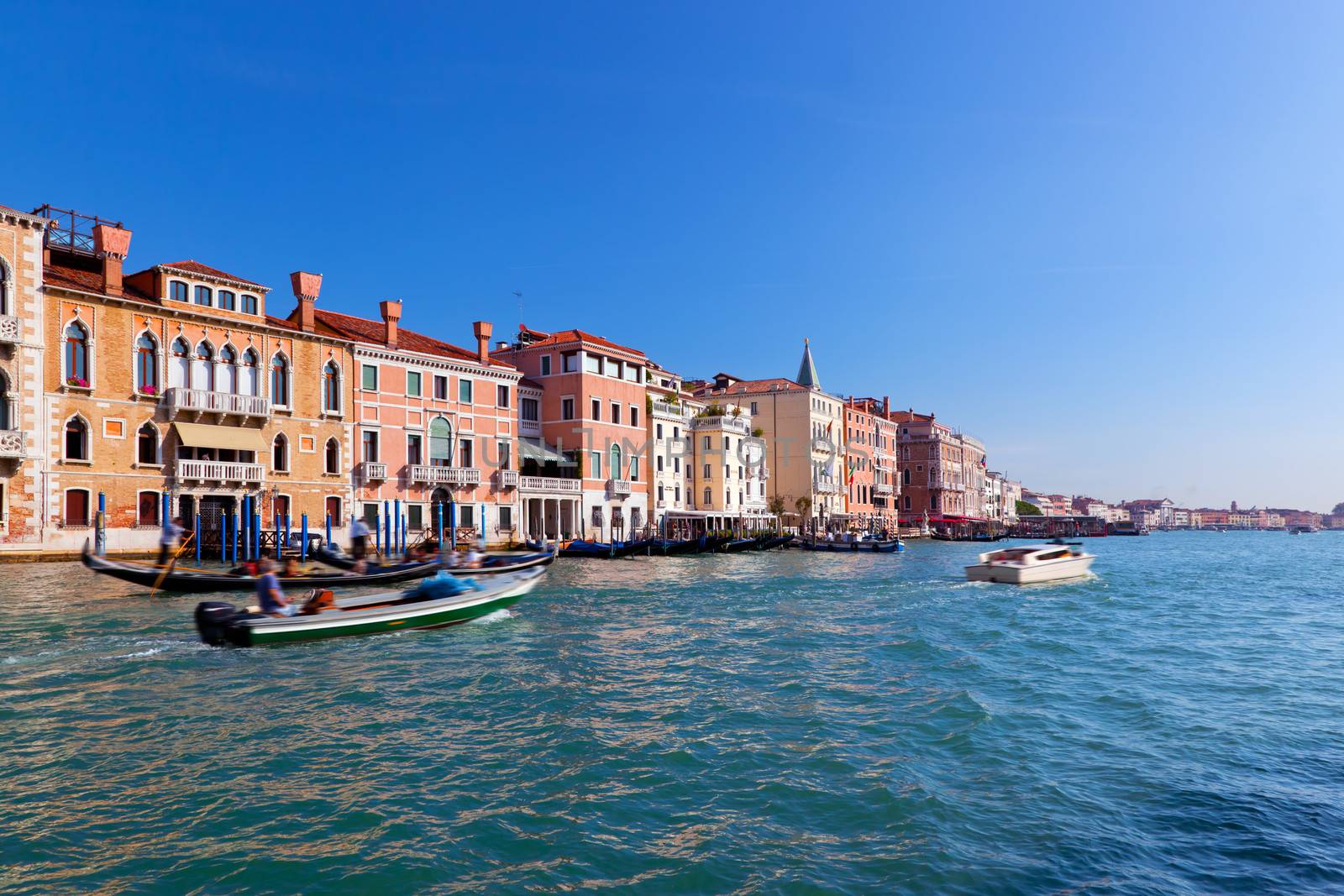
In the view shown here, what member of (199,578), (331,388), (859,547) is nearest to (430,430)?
(331,388)

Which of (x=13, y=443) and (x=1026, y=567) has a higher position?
(x=13, y=443)

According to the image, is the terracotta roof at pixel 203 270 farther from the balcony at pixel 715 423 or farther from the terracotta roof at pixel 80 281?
the balcony at pixel 715 423

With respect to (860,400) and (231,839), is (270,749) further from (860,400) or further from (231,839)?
(860,400)

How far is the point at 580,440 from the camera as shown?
37.6 m

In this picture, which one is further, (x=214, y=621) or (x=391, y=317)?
(x=391, y=317)

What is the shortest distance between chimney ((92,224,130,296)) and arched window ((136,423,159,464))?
3935mm

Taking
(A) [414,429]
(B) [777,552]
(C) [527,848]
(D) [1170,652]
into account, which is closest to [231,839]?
(C) [527,848]

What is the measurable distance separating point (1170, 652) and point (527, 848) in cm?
1128

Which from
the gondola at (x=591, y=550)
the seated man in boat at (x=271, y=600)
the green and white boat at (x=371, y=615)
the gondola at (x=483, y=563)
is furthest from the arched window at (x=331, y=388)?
the seated man in boat at (x=271, y=600)

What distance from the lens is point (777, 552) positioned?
142 feet

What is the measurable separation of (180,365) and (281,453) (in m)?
4.05

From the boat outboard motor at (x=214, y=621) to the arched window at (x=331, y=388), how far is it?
19426mm

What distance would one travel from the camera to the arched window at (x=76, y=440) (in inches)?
953

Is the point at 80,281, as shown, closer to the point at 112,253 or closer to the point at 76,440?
the point at 112,253
